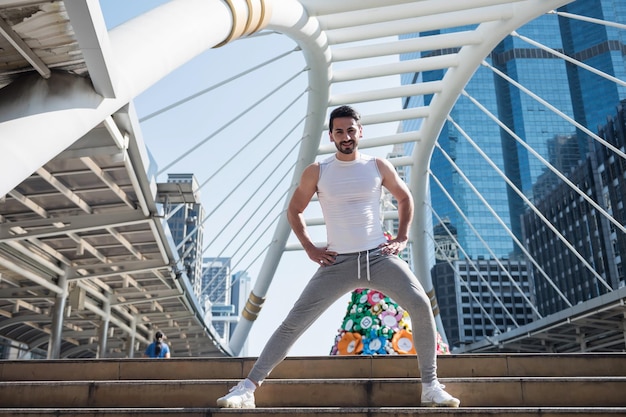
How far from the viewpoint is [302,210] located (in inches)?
152

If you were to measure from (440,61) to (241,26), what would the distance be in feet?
21.3

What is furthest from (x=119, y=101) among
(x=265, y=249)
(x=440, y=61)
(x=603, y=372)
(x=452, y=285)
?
(x=452, y=285)

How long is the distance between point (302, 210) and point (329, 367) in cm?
158

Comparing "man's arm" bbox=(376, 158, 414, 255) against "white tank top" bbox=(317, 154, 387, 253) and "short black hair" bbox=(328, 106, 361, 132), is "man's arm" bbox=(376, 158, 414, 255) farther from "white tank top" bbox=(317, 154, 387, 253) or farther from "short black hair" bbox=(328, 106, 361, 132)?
"short black hair" bbox=(328, 106, 361, 132)

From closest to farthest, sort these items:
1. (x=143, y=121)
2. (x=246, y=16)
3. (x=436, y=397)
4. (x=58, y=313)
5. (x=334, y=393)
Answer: (x=436, y=397), (x=334, y=393), (x=246, y=16), (x=143, y=121), (x=58, y=313)

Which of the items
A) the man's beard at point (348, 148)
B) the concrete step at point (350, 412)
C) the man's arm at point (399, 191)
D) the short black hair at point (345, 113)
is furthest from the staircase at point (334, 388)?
the short black hair at point (345, 113)

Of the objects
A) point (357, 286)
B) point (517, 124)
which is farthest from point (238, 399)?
point (517, 124)

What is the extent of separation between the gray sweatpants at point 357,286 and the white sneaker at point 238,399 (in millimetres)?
85

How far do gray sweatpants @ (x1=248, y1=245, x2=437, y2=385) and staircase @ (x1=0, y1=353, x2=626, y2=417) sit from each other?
35 cm

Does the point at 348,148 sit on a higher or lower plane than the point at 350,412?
higher

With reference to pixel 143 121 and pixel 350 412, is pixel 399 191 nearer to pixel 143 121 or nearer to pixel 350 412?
pixel 350 412

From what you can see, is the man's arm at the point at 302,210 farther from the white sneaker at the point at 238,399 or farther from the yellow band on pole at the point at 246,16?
the yellow band on pole at the point at 246,16

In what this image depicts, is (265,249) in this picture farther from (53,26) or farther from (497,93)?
(497,93)

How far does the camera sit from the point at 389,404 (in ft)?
13.2
